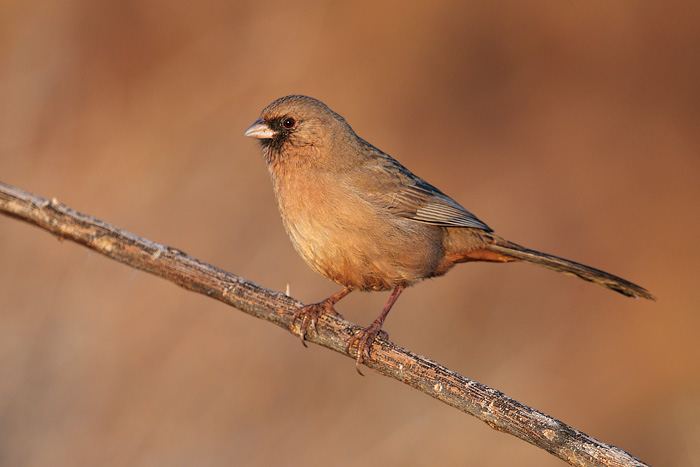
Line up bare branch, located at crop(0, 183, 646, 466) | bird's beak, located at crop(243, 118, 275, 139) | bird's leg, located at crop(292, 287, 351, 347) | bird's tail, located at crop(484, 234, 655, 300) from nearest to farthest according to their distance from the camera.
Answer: bare branch, located at crop(0, 183, 646, 466), bird's leg, located at crop(292, 287, 351, 347), bird's tail, located at crop(484, 234, 655, 300), bird's beak, located at crop(243, 118, 275, 139)

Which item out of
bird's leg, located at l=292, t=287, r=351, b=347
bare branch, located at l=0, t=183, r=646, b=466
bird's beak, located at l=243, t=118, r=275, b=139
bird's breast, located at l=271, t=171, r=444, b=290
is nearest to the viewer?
bare branch, located at l=0, t=183, r=646, b=466

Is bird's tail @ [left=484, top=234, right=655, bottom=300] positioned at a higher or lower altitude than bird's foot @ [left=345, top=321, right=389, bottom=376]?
higher

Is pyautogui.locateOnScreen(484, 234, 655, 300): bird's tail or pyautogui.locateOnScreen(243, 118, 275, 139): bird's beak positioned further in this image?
pyautogui.locateOnScreen(243, 118, 275, 139): bird's beak

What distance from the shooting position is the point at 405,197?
5.02m

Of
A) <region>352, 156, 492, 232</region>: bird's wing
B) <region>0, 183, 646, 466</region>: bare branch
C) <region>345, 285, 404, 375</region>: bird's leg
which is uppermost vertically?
<region>352, 156, 492, 232</region>: bird's wing

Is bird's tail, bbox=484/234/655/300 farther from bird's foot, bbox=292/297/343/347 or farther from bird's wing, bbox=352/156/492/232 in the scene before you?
bird's foot, bbox=292/297/343/347

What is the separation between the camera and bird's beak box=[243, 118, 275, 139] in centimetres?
481

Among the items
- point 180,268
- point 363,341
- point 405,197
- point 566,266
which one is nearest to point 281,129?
point 405,197

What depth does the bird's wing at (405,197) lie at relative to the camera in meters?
4.84

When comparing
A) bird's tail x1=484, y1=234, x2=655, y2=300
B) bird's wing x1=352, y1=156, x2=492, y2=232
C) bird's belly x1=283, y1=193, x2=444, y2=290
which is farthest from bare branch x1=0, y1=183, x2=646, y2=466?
bird's tail x1=484, y1=234, x2=655, y2=300

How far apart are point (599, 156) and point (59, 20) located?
742 centimetres

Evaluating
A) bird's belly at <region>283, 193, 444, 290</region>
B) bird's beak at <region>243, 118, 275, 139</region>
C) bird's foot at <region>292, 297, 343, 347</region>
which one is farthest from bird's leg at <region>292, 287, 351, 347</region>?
bird's beak at <region>243, 118, 275, 139</region>

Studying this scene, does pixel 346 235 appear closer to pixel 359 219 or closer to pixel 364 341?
pixel 359 219

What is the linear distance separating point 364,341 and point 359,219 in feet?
2.74
